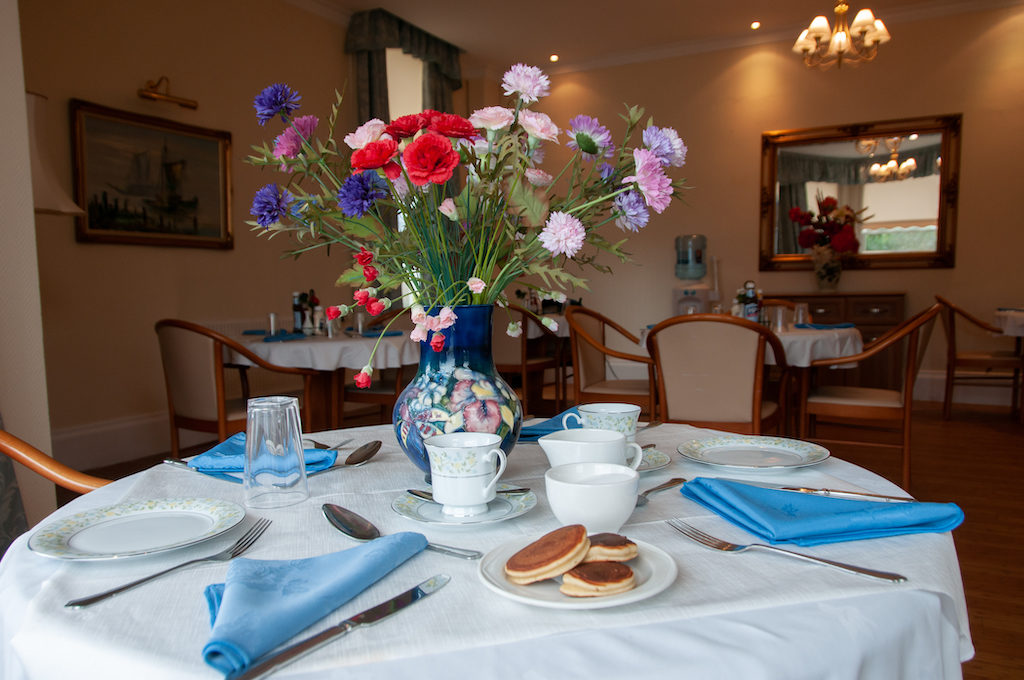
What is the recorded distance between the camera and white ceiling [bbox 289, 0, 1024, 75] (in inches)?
234

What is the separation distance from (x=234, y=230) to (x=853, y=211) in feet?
18.0

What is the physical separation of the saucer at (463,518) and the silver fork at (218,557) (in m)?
0.17

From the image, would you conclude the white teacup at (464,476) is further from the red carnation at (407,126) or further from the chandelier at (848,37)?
the chandelier at (848,37)

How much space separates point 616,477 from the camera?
80 centimetres

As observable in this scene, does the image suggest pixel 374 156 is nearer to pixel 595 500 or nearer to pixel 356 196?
pixel 356 196

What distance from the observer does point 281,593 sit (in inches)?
24.4

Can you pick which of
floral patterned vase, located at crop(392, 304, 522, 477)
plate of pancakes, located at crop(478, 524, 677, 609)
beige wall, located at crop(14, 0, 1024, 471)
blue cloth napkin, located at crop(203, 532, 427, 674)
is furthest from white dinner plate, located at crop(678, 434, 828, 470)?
beige wall, located at crop(14, 0, 1024, 471)

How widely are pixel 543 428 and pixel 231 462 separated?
58 cm

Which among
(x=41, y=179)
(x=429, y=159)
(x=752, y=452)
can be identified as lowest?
(x=752, y=452)

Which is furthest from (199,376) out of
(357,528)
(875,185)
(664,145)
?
(875,185)

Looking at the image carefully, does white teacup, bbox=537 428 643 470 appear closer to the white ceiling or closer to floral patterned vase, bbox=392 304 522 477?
floral patterned vase, bbox=392 304 522 477

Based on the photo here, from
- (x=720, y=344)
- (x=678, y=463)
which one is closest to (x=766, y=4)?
(x=720, y=344)

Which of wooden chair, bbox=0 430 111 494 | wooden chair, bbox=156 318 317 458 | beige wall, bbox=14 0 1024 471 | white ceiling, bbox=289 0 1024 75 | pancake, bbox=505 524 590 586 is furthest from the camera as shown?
white ceiling, bbox=289 0 1024 75

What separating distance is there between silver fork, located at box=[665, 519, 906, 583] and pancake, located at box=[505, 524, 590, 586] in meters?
0.18
